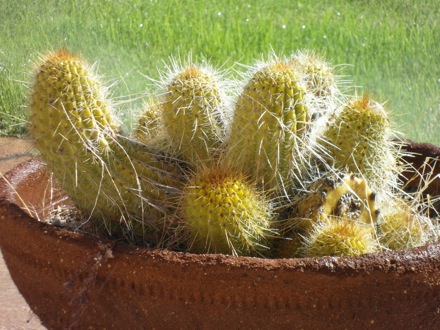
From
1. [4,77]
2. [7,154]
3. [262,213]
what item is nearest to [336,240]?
[262,213]

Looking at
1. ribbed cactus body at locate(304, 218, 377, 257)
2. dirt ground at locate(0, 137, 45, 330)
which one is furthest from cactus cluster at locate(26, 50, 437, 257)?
dirt ground at locate(0, 137, 45, 330)

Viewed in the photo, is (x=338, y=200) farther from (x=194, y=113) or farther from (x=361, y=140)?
(x=194, y=113)

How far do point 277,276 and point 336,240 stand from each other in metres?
0.17

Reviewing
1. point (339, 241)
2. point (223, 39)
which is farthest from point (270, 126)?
point (223, 39)

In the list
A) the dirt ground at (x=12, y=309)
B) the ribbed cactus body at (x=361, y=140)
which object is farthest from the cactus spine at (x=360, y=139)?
the dirt ground at (x=12, y=309)

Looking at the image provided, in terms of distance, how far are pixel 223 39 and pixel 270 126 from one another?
288 centimetres

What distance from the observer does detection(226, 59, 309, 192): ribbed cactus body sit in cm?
119

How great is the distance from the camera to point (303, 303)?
3.37 ft

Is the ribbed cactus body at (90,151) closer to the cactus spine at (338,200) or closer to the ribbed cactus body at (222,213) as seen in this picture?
the ribbed cactus body at (222,213)

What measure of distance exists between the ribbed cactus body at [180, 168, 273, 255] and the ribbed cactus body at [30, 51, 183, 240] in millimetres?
97

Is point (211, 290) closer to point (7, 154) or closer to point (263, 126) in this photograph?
point (263, 126)

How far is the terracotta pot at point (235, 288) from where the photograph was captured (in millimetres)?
1022

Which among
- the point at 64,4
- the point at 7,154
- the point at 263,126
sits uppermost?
the point at 263,126

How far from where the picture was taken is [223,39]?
4.02 m
